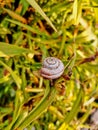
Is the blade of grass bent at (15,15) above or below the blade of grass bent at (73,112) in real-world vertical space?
above

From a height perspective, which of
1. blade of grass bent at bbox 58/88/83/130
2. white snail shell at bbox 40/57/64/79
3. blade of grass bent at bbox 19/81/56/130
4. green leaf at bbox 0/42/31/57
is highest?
green leaf at bbox 0/42/31/57

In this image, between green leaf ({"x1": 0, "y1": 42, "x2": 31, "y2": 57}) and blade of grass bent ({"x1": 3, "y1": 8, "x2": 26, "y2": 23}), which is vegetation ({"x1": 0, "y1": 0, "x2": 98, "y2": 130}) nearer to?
blade of grass bent ({"x1": 3, "y1": 8, "x2": 26, "y2": 23})

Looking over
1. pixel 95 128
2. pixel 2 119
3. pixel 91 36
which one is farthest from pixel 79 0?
pixel 95 128

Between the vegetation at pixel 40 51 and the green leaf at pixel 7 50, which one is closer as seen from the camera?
the green leaf at pixel 7 50

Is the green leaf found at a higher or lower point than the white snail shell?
higher

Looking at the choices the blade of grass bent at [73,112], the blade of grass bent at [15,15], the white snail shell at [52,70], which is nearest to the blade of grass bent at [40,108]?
the white snail shell at [52,70]

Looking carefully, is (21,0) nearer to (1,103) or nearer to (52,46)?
(52,46)

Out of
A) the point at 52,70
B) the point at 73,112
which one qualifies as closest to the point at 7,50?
the point at 52,70

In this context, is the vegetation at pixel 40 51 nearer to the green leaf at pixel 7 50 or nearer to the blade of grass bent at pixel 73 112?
the blade of grass bent at pixel 73 112

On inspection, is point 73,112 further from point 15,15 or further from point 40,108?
point 15,15

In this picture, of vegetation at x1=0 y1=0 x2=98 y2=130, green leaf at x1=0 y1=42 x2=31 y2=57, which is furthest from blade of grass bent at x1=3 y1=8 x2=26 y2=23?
green leaf at x1=0 y1=42 x2=31 y2=57

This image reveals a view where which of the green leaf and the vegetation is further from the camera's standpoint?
the vegetation
